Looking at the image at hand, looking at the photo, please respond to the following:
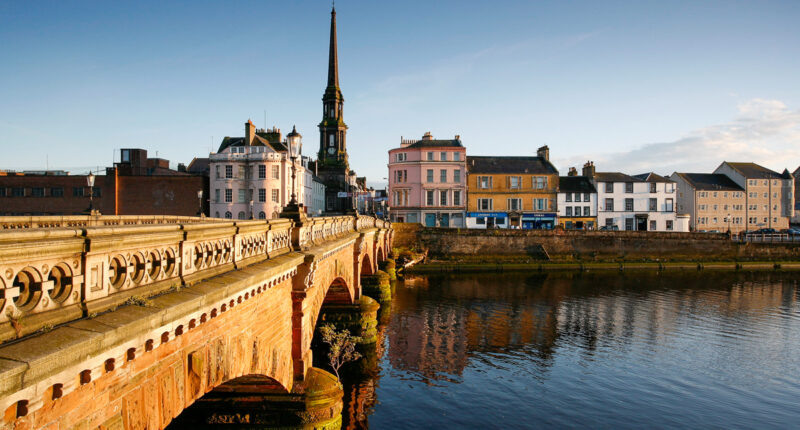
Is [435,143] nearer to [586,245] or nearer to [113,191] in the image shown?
[586,245]

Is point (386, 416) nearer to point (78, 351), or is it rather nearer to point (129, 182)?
point (78, 351)

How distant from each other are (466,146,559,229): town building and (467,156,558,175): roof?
154 mm

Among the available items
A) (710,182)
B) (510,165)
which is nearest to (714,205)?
(710,182)

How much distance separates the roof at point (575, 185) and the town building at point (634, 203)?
43.3 inches

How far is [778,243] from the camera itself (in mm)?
71312

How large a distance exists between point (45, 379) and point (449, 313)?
35.6m

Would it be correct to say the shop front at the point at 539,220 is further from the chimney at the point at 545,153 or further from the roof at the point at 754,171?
the roof at the point at 754,171

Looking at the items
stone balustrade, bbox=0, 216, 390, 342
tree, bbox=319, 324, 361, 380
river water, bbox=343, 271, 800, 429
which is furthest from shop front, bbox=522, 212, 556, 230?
stone balustrade, bbox=0, 216, 390, 342

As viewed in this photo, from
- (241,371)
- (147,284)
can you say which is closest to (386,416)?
(241,371)

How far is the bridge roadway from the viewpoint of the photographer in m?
4.37

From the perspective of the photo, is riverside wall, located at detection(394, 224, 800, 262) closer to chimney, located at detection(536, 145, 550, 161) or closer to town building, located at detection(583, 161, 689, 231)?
town building, located at detection(583, 161, 689, 231)

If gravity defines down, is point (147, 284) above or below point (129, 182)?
below

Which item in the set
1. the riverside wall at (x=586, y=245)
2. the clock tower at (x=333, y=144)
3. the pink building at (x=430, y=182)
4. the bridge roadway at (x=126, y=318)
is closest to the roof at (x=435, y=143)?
the pink building at (x=430, y=182)

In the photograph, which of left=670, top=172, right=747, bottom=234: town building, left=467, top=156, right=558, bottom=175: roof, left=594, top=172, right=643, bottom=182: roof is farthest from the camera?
left=670, top=172, right=747, bottom=234: town building
